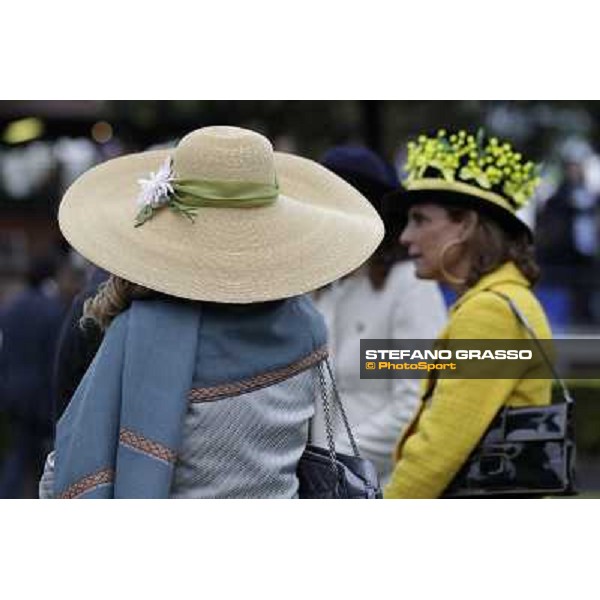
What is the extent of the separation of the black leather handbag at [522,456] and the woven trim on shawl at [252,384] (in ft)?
2.30

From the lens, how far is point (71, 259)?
435cm

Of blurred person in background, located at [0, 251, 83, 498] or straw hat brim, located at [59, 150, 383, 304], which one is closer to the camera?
straw hat brim, located at [59, 150, 383, 304]

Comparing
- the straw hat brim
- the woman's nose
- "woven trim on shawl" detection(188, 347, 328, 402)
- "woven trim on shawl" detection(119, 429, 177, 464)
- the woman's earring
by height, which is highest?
the woman's nose

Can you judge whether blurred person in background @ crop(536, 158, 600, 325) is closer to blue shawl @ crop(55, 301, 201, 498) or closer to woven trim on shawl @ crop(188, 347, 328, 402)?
woven trim on shawl @ crop(188, 347, 328, 402)

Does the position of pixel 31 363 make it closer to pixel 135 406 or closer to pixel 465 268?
pixel 465 268

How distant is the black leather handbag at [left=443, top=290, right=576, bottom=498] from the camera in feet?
8.98

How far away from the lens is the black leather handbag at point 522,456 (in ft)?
8.98

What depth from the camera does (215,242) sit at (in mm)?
2145

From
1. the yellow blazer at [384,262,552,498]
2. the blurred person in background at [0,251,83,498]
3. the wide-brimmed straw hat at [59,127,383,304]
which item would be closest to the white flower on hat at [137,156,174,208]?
the wide-brimmed straw hat at [59,127,383,304]

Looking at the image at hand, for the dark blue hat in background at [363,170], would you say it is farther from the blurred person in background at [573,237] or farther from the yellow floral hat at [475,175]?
the blurred person in background at [573,237]

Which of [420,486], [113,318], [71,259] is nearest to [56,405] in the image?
[113,318]

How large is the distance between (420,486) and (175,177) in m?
0.95

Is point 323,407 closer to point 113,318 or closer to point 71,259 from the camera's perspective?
point 113,318

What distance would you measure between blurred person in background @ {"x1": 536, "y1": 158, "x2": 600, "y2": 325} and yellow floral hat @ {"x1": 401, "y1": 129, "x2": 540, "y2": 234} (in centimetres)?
108
